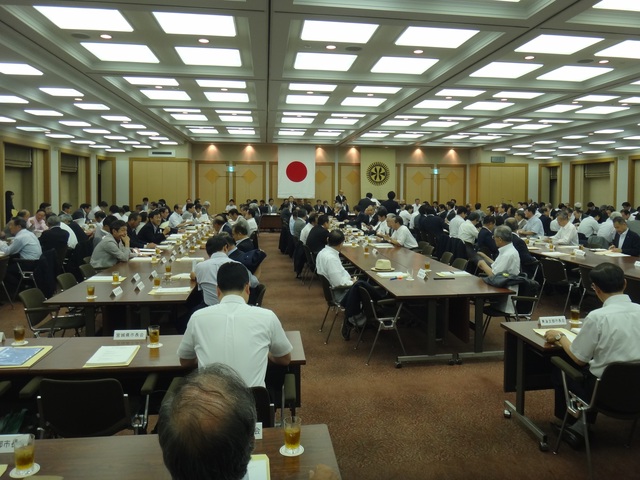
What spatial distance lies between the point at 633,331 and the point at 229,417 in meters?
2.69

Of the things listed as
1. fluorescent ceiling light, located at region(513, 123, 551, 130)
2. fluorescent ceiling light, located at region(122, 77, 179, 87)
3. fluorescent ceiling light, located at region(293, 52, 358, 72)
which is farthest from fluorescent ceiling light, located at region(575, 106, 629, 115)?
fluorescent ceiling light, located at region(122, 77, 179, 87)

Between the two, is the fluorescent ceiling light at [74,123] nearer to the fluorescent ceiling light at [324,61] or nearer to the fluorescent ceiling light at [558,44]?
the fluorescent ceiling light at [324,61]

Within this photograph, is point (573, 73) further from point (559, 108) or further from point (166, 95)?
point (166, 95)

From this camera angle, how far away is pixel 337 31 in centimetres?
642

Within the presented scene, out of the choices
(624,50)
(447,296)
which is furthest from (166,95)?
(624,50)

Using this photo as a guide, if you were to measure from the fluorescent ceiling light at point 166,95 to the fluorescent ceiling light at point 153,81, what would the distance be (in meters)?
0.76

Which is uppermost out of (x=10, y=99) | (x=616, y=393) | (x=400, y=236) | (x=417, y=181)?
(x=10, y=99)

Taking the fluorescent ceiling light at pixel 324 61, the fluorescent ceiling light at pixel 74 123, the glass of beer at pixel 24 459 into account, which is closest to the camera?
the glass of beer at pixel 24 459

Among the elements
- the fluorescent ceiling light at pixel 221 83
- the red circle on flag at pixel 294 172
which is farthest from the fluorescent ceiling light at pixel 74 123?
the red circle on flag at pixel 294 172

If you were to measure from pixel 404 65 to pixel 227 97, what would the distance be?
4.28 metres

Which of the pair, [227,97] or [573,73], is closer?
[573,73]

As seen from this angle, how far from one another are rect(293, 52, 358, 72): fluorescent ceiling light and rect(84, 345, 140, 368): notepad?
5473 millimetres

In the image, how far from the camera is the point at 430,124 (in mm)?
14609

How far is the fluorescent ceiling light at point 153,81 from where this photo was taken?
880 centimetres
